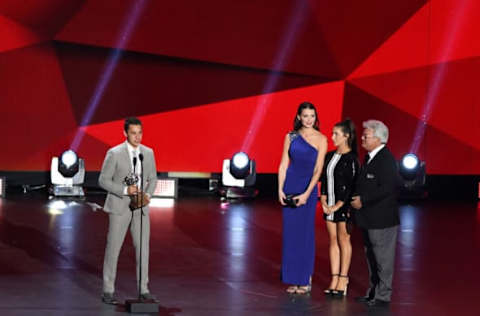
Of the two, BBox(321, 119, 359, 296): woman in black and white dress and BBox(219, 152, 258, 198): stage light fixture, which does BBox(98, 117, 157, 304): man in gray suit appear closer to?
BBox(321, 119, 359, 296): woman in black and white dress

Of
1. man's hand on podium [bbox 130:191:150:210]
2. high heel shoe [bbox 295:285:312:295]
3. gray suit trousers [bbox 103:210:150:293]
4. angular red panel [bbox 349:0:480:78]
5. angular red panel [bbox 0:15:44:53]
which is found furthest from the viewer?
angular red panel [bbox 349:0:480:78]

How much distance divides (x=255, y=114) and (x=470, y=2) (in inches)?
160

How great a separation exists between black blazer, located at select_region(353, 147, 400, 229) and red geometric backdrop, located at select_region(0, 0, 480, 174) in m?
8.43

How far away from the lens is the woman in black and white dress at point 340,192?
618cm

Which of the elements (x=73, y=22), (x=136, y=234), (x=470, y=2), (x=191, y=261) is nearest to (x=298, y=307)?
(x=136, y=234)

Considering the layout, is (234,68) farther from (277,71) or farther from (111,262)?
(111,262)

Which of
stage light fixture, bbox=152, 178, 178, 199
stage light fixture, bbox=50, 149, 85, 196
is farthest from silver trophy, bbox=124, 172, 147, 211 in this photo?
stage light fixture, bbox=152, 178, 178, 199

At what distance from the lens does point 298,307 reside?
589cm

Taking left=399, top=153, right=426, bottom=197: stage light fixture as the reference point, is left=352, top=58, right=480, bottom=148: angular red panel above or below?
above

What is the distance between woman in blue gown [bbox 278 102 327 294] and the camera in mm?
6254

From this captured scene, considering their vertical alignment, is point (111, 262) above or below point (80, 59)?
below

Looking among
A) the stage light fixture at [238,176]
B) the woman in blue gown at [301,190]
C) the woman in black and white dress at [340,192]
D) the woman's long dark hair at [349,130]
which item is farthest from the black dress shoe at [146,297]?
the stage light fixture at [238,176]

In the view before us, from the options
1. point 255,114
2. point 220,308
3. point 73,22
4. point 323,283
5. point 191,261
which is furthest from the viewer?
point 255,114

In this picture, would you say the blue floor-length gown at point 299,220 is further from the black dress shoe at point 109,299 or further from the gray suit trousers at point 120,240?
the black dress shoe at point 109,299
